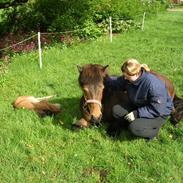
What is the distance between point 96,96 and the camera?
564 centimetres

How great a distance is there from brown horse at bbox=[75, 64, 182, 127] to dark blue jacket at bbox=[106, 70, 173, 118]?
1.03ft

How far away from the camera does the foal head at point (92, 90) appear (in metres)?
5.55

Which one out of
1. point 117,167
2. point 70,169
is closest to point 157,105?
point 117,167

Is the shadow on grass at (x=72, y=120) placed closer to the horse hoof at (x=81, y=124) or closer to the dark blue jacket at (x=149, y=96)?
the horse hoof at (x=81, y=124)

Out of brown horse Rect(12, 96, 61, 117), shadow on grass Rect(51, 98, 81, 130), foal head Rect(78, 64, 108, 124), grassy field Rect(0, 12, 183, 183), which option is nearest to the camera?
grassy field Rect(0, 12, 183, 183)

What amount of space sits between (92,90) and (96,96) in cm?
10

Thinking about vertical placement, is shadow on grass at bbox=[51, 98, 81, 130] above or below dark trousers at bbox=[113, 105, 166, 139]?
below

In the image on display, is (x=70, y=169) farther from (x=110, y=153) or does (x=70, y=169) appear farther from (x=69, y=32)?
(x=69, y=32)

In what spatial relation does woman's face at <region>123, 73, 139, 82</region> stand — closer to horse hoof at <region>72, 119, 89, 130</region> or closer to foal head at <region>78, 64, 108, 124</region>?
foal head at <region>78, 64, 108, 124</region>

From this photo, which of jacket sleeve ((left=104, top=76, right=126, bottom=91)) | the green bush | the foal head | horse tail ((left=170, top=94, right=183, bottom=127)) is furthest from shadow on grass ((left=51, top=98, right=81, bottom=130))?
the green bush

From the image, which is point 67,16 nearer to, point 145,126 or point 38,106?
point 38,106

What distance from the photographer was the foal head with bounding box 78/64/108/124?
5555mm

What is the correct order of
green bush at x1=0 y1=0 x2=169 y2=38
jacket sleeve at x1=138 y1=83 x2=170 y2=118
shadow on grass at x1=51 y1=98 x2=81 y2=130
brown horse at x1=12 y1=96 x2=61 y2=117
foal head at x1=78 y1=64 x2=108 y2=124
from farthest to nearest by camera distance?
green bush at x1=0 y1=0 x2=169 y2=38 < brown horse at x1=12 y1=96 x2=61 y2=117 < shadow on grass at x1=51 y1=98 x2=81 y2=130 < foal head at x1=78 y1=64 x2=108 y2=124 < jacket sleeve at x1=138 y1=83 x2=170 y2=118

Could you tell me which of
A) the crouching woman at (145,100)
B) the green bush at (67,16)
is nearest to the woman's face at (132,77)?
the crouching woman at (145,100)
